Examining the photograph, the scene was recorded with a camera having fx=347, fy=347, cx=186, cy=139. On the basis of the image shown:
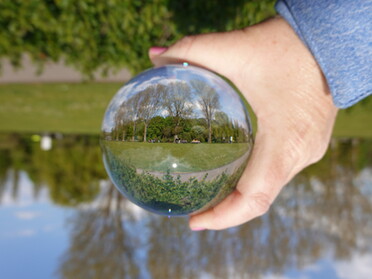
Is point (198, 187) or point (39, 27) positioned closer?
point (198, 187)

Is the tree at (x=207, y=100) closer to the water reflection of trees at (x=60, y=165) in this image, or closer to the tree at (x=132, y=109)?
the tree at (x=132, y=109)

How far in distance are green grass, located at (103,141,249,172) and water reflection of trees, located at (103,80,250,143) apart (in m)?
0.03

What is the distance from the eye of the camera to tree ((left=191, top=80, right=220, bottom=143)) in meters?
1.67

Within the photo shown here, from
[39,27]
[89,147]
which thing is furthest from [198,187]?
[89,147]

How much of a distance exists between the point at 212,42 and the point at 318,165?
684cm

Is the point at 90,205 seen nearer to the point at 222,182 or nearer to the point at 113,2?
the point at 113,2

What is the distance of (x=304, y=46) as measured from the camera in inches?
79.4

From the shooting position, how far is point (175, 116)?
5.32 ft

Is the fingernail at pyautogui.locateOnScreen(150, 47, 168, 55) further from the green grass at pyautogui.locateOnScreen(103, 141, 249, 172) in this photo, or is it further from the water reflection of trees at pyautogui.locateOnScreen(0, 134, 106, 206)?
the water reflection of trees at pyautogui.locateOnScreen(0, 134, 106, 206)

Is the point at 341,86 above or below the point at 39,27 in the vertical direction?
below

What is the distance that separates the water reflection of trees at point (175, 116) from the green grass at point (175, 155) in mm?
33

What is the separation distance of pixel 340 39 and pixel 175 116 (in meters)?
0.94

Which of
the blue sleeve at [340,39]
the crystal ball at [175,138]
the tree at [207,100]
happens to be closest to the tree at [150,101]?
the crystal ball at [175,138]

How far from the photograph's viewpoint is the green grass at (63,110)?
8.08m
